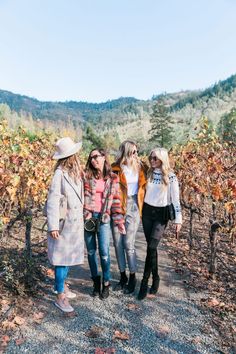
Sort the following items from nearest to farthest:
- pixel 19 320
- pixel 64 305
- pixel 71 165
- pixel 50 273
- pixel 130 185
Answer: pixel 19 320
pixel 71 165
pixel 64 305
pixel 130 185
pixel 50 273

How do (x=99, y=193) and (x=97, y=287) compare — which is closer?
(x=99, y=193)

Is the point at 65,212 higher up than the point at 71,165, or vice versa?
the point at 71,165

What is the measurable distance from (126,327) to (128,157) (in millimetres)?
1968

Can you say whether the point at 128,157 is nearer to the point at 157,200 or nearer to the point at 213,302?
the point at 157,200

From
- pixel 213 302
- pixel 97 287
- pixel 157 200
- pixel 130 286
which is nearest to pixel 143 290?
pixel 130 286

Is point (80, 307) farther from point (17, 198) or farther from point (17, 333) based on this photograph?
point (17, 198)

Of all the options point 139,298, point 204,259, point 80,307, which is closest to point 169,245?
point 204,259

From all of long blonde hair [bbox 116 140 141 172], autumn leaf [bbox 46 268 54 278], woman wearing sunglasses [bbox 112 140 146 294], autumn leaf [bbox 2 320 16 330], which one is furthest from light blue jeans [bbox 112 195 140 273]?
autumn leaf [bbox 2 320 16 330]

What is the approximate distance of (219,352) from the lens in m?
3.37

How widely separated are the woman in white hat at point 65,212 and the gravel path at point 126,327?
0.32 metres

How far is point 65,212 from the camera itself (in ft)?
12.5

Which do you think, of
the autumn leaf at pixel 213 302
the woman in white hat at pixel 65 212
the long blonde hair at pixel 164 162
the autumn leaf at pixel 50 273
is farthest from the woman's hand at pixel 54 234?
the autumn leaf at pixel 213 302

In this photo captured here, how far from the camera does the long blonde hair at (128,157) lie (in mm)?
4262

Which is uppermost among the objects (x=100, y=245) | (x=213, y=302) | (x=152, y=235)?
(x=152, y=235)
